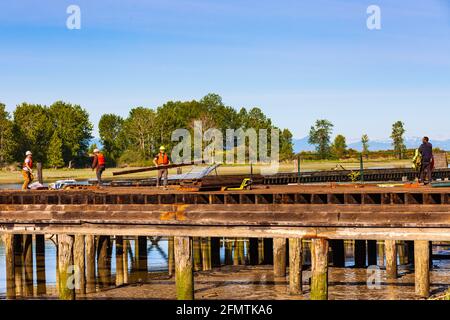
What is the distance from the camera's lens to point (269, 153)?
518ft

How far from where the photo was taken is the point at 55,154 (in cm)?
14388

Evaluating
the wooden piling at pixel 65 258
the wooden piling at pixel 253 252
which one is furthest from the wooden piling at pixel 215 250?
the wooden piling at pixel 65 258

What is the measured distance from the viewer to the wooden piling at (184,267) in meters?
26.5

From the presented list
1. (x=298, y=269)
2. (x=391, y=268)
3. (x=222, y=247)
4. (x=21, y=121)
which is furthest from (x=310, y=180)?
(x=21, y=121)

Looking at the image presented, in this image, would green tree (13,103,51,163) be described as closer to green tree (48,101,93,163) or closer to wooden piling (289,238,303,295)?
green tree (48,101,93,163)

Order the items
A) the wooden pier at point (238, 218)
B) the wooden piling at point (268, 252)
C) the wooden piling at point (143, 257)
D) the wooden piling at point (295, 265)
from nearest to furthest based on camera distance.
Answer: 1. the wooden pier at point (238, 218)
2. the wooden piling at point (295, 265)
3. the wooden piling at point (268, 252)
4. the wooden piling at point (143, 257)

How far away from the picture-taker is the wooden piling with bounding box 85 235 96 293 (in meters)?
35.5

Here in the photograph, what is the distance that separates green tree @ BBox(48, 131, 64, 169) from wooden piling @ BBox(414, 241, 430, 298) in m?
118

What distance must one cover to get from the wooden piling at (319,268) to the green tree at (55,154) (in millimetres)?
121208

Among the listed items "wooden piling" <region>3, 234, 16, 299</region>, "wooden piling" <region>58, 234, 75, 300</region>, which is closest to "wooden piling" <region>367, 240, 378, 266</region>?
"wooden piling" <region>3, 234, 16, 299</region>

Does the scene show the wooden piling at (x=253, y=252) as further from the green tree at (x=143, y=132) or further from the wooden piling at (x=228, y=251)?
the green tree at (x=143, y=132)

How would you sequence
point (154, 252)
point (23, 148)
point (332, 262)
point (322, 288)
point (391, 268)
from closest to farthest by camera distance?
point (322, 288) → point (391, 268) → point (332, 262) → point (154, 252) → point (23, 148)

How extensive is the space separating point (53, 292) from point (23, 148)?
358 ft
